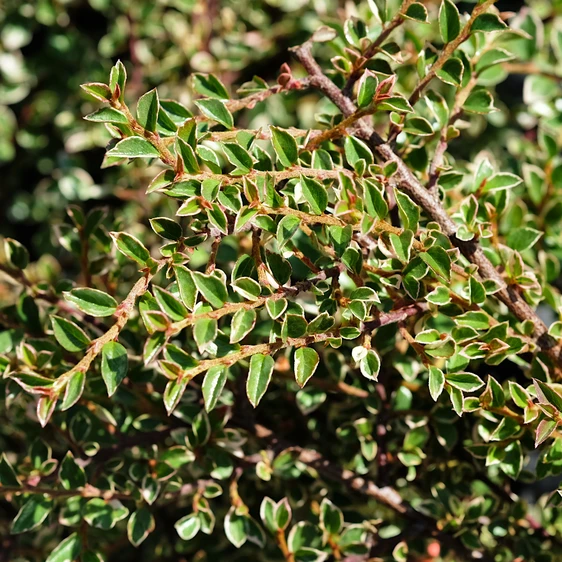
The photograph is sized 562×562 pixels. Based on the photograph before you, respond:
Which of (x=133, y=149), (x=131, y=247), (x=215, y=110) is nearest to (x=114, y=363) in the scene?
(x=131, y=247)

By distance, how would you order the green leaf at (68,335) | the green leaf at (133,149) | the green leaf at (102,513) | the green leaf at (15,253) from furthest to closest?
1. the green leaf at (15,253)
2. the green leaf at (102,513)
3. the green leaf at (68,335)
4. the green leaf at (133,149)

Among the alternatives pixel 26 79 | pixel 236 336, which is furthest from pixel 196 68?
pixel 236 336

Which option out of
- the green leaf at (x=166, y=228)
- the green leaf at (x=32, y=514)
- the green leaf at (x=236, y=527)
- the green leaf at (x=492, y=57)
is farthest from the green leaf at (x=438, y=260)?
the green leaf at (x=32, y=514)

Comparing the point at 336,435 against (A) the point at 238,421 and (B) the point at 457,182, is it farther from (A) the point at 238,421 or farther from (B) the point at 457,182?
(B) the point at 457,182

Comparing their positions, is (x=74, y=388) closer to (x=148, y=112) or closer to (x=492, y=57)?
(x=148, y=112)

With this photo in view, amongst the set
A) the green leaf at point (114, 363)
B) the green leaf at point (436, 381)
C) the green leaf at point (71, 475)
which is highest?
the green leaf at point (114, 363)

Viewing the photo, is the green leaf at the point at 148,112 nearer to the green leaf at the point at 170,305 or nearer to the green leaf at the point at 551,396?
the green leaf at the point at 170,305
